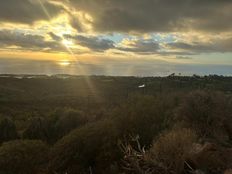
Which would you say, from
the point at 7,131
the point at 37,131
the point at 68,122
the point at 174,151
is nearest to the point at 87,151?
the point at 174,151

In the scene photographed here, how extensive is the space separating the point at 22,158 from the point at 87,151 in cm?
676

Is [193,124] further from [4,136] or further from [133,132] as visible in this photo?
[4,136]

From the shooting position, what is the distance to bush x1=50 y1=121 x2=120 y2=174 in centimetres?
3550

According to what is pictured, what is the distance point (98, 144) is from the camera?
38.5m

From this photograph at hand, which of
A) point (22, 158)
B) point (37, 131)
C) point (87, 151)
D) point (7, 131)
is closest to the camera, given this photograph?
point (22, 158)

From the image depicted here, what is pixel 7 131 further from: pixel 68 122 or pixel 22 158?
pixel 22 158

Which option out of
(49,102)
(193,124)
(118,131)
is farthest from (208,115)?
(49,102)

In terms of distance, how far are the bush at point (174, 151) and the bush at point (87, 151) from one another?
1704cm

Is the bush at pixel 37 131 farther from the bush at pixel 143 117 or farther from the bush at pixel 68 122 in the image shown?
the bush at pixel 143 117

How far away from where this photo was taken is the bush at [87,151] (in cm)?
3550

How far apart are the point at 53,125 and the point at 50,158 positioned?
28.1 meters

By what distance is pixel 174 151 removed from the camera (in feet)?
55.0

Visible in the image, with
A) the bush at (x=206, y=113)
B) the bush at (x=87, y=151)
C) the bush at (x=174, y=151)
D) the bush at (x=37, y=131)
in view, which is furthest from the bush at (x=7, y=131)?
the bush at (x=174, y=151)

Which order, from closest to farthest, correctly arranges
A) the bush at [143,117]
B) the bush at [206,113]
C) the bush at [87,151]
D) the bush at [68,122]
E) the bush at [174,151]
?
the bush at [174,151] → the bush at [206,113] → the bush at [87,151] → the bush at [143,117] → the bush at [68,122]
